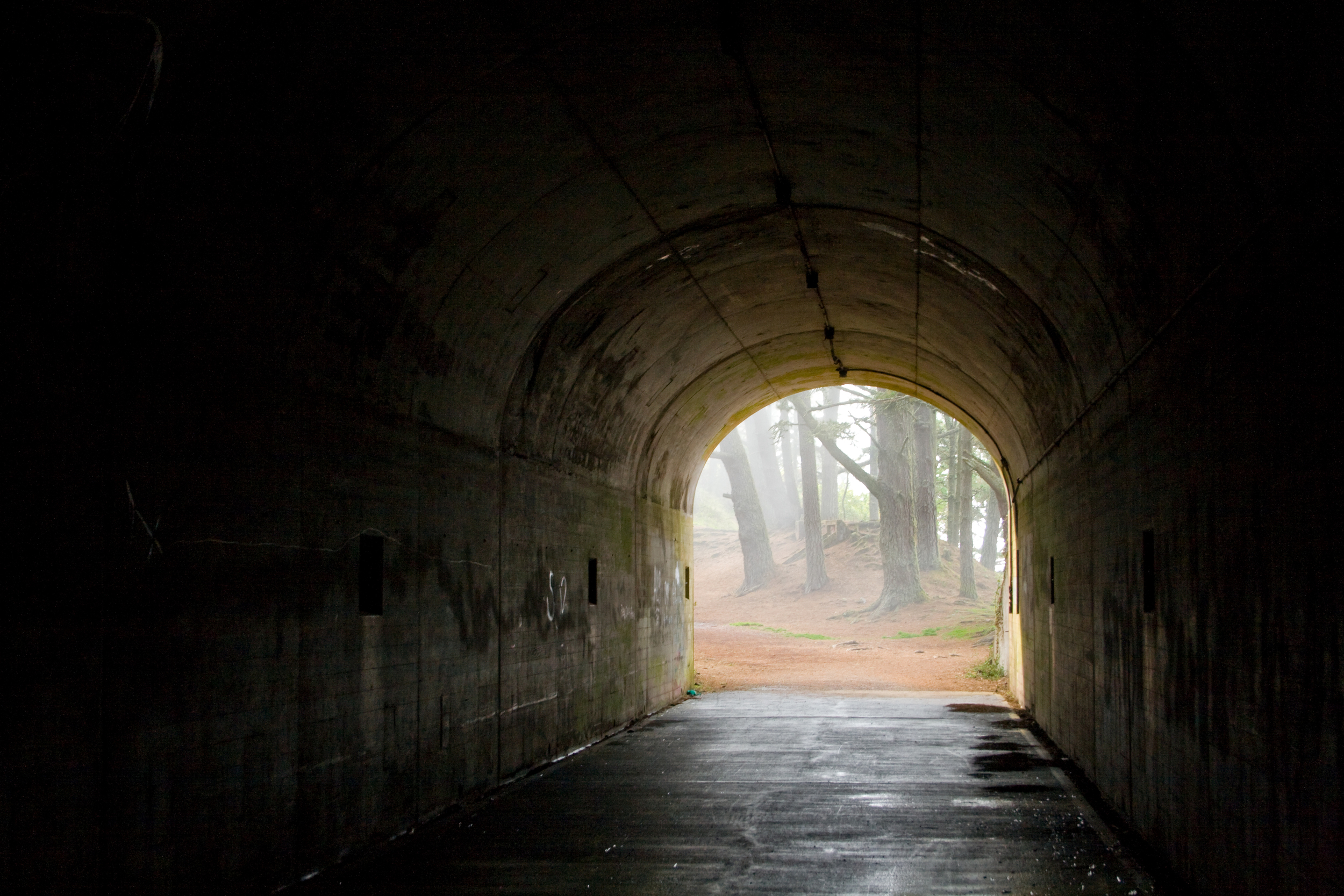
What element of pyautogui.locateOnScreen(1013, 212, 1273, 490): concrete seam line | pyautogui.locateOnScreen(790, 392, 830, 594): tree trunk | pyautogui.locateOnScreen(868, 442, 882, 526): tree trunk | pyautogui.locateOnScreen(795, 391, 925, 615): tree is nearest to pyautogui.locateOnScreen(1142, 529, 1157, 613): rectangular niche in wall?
pyautogui.locateOnScreen(1013, 212, 1273, 490): concrete seam line

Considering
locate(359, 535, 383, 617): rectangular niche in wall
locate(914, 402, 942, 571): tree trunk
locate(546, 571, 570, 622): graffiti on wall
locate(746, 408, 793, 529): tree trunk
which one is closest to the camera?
locate(359, 535, 383, 617): rectangular niche in wall

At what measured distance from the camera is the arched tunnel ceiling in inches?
201

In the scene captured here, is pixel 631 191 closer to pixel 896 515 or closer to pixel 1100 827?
pixel 1100 827

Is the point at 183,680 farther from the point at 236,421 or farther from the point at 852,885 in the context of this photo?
the point at 852,885

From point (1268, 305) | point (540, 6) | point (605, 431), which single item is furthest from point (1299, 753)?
point (605, 431)

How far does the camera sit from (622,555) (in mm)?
13352

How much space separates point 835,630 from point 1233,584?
29.5 metres

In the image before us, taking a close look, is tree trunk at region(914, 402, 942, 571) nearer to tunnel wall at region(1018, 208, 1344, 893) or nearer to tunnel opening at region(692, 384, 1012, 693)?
tunnel opening at region(692, 384, 1012, 693)

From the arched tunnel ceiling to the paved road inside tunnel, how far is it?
2823mm

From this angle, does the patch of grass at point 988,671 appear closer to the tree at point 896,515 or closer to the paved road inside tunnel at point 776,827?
the paved road inside tunnel at point 776,827

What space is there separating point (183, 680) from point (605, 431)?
7.57 metres

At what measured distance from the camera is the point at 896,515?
115ft

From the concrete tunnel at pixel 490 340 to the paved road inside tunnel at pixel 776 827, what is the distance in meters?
0.47

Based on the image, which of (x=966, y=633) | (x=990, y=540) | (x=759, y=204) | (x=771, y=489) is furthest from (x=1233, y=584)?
(x=771, y=489)
